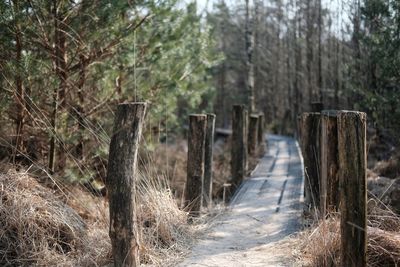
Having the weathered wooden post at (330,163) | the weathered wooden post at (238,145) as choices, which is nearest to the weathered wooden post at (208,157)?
the weathered wooden post at (330,163)

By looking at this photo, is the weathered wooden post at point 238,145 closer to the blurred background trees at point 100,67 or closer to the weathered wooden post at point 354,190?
the blurred background trees at point 100,67

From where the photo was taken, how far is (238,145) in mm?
9109

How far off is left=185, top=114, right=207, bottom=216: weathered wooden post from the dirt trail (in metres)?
0.41

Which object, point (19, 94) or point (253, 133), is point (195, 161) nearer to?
point (19, 94)

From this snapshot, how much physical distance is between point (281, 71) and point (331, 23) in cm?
1041

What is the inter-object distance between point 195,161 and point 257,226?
1.13 meters

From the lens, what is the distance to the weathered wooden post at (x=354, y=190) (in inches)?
146

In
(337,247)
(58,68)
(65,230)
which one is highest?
(58,68)

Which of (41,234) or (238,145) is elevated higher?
(238,145)

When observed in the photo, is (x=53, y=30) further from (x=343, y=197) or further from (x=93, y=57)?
(x=343, y=197)

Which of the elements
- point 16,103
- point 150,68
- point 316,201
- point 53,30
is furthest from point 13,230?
point 150,68

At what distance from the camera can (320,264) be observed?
4121mm

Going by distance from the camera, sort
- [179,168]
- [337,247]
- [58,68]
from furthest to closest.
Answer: [179,168]
[58,68]
[337,247]

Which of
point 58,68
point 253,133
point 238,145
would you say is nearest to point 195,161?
point 58,68
